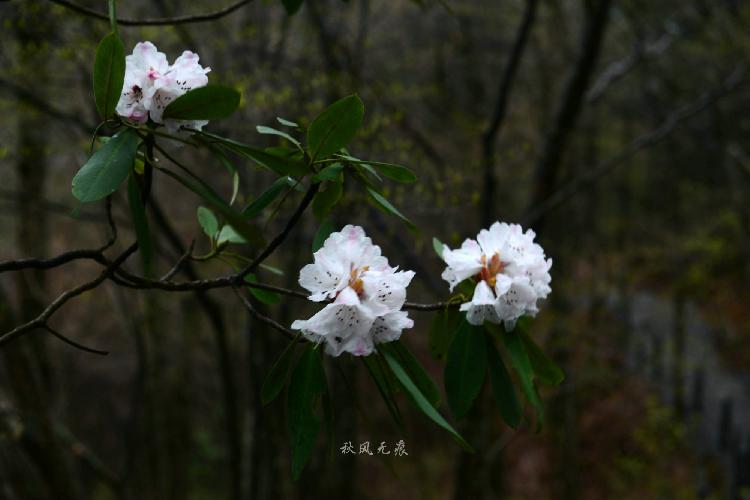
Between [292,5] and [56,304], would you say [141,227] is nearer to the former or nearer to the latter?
[56,304]

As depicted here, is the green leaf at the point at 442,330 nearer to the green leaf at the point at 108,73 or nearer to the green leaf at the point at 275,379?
the green leaf at the point at 275,379

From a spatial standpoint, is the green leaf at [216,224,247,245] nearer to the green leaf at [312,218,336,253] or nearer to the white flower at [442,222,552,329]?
the green leaf at [312,218,336,253]

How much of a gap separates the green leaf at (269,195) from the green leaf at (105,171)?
0.24 m

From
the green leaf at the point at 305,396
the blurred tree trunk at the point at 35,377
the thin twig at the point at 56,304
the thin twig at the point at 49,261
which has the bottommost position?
the green leaf at the point at 305,396

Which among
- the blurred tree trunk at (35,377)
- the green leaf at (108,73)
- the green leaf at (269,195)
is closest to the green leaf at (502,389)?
the green leaf at (269,195)

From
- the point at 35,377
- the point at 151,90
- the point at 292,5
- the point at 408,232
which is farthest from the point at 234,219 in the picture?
the point at 408,232

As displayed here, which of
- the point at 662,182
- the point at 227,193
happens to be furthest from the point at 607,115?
the point at 227,193

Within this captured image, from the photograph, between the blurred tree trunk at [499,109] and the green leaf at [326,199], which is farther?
the blurred tree trunk at [499,109]

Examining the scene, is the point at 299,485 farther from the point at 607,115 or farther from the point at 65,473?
the point at 607,115

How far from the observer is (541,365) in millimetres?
1155

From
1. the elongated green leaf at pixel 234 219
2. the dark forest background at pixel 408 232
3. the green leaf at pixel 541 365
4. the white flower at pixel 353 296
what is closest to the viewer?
the elongated green leaf at pixel 234 219

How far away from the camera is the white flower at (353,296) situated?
90 centimetres

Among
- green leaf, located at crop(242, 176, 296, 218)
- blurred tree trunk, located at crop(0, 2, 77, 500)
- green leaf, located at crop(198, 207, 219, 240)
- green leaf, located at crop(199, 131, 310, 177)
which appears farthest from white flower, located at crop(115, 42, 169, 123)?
blurred tree trunk, located at crop(0, 2, 77, 500)

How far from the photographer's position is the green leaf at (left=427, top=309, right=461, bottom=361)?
1132 millimetres
